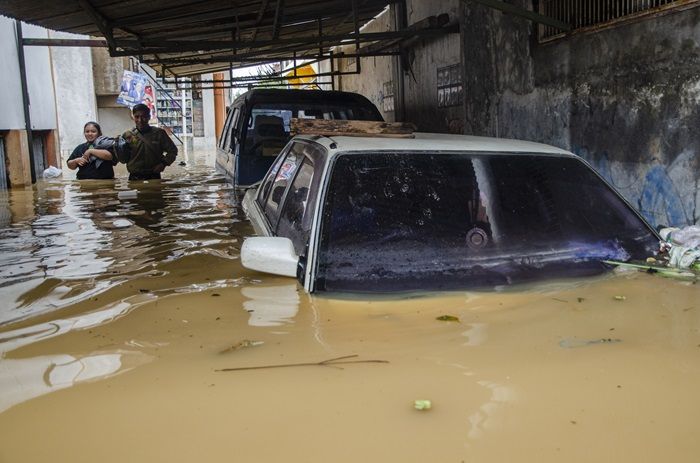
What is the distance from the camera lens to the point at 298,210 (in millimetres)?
3553

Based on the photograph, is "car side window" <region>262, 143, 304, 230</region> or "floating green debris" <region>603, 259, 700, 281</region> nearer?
"floating green debris" <region>603, 259, 700, 281</region>

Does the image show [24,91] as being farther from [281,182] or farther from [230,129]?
[281,182]

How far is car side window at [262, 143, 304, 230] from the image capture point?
4140mm

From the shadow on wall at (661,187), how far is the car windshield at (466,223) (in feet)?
4.70

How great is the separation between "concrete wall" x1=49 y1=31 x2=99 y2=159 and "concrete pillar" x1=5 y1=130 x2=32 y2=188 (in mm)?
5524

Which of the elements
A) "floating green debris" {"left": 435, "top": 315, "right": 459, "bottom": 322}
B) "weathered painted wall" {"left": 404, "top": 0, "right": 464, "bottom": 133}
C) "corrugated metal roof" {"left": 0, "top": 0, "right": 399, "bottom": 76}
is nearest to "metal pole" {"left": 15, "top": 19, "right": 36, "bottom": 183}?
"corrugated metal roof" {"left": 0, "top": 0, "right": 399, "bottom": 76}

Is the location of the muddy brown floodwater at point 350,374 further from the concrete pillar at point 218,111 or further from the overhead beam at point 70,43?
the concrete pillar at point 218,111

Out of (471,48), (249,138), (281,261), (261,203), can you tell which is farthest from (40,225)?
(471,48)

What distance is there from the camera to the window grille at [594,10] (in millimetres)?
4746

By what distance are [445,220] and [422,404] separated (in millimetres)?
1246

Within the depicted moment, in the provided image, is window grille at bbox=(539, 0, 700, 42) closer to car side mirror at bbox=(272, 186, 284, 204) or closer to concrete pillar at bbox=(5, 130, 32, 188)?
car side mirror at bbox=(272, 186, 284, 204)

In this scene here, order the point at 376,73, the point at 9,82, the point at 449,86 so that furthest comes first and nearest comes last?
the point at 376,73 < the point at 9,82 < the point at 449,86

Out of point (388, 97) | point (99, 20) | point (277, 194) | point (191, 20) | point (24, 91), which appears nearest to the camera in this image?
point (277, 194)

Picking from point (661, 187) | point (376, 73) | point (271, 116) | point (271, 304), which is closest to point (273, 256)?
point (271, 304)
